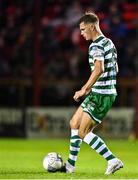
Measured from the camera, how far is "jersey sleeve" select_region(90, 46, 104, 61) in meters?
11.5

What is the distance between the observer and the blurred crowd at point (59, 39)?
77.8 feet

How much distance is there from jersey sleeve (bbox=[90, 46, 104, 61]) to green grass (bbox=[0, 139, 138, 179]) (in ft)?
5.34

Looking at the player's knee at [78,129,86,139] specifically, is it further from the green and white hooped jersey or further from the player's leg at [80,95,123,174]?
the green and white hooped jersey

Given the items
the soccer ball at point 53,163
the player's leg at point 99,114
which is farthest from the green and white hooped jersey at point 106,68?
the soccer ball at point 53,163

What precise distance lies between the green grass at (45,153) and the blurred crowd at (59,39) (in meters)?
2.31

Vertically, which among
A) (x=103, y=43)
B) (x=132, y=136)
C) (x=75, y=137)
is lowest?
(x=132, y=136)

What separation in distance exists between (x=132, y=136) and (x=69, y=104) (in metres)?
2.01

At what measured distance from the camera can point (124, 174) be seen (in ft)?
39.7

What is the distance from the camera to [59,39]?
24.3 metres

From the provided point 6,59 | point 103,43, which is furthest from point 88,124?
point 6,59

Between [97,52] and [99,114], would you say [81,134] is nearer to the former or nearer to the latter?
[99,114]

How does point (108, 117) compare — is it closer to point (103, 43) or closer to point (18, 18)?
point (18, 18)

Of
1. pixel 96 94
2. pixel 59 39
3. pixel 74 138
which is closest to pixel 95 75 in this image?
pixel 96 94

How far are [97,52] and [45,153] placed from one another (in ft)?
21.9
